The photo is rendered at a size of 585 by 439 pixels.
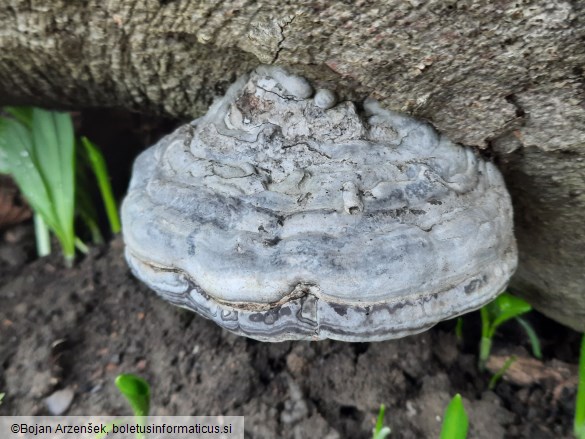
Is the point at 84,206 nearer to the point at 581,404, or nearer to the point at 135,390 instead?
the point at 135,390

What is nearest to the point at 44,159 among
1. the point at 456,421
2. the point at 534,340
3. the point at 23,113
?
the point at 23,113

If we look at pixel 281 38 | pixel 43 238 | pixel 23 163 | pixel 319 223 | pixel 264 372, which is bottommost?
pixel 43 238

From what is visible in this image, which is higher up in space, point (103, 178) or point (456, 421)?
point (456, 421)

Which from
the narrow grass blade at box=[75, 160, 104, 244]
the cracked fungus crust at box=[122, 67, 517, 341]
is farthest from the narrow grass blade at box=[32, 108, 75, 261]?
the cracked fungus crust at box=[122, 67, 517, 341]

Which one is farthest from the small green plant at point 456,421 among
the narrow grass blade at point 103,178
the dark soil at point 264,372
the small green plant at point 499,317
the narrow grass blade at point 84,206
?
the narrow grass blade at point 84,206

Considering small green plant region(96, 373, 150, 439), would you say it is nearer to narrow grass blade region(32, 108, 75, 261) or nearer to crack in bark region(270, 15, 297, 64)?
crack in bark region(270, 15, 297, 64)

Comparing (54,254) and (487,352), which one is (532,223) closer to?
(487,352)

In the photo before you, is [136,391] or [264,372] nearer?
[136,391]
